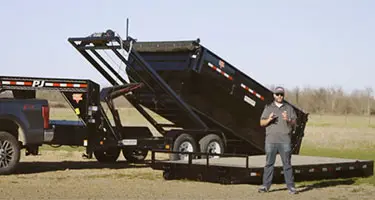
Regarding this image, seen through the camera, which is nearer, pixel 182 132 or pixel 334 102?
pixel 182 132

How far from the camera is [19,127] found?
1725 cm

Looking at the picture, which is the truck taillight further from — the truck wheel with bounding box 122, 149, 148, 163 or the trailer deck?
the truck wheel with bounding box 122, 149, 148, 163

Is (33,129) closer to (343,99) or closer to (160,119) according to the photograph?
(160,119)

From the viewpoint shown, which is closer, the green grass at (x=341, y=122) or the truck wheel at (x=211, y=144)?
the truck wheel at (x=211, y=144)

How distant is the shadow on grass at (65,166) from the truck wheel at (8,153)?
115 centimetres

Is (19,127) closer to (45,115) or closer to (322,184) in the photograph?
(45,115)

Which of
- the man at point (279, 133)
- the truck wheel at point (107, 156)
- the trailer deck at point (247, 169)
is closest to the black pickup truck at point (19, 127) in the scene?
the trailer deck at point (247, 169)

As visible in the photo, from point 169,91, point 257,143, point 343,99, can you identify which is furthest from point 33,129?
point 343,99

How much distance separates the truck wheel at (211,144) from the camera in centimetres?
2046

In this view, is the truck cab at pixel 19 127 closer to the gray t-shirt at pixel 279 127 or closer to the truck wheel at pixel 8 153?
the truck wheel at pixel 8 153

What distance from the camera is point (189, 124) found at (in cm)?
2117

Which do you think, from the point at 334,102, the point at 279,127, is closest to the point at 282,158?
the point at 279,127

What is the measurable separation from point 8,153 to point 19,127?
2.10 feet

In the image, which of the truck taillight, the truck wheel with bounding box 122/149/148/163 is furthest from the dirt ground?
the truck wheel with bounding box 122/149/148/163
